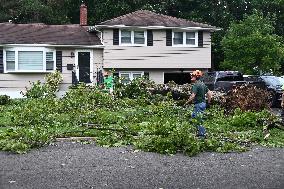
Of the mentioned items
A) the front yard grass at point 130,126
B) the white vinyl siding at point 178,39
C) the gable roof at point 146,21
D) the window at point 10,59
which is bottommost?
the front yard grass at point 130,126

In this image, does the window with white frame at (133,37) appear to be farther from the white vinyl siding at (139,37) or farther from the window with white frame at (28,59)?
the window with white frame at (28,59)

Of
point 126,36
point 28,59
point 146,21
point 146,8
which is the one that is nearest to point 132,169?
point 28,59

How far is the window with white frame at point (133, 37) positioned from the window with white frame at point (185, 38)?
7.08 ft

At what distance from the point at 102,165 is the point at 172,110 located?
29.2 feet

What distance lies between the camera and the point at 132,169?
9.50 metres

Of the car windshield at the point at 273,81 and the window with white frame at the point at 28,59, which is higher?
the window with white frame at the point at 28,59

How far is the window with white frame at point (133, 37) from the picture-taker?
106 feet

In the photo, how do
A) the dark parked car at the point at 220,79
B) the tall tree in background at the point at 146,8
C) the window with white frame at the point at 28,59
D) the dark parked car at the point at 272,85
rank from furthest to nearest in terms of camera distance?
1. the tall tree in background at the point at 146,8
2. the window with white frame at the point at 28,59
3. the dark parked car at the point at 220,79
4. the dark parked car at the point at 272,85

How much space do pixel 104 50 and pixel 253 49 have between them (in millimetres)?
11015

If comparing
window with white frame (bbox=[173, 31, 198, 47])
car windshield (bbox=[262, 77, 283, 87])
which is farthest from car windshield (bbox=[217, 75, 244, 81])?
window with white frame (bbox=[173, 31, 198, 47])

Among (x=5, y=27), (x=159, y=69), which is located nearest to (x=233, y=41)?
(x=159, y=69)

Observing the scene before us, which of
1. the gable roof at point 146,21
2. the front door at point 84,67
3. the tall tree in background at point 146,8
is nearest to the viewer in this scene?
the front door at point 84,67

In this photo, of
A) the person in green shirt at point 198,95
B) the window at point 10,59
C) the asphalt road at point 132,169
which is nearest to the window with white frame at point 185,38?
the window at point 10,59

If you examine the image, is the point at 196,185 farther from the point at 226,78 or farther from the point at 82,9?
the point at 82,9
